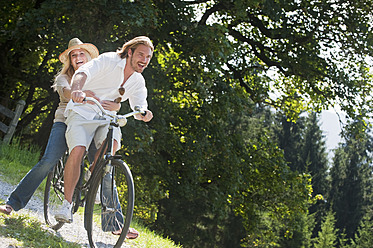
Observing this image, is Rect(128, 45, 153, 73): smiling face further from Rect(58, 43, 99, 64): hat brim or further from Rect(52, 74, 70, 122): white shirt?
Rect(58, 43, 99, 64): hat brim

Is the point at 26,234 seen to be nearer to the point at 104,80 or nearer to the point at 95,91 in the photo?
the point at 95,91

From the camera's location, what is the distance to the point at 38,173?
14.1 ft

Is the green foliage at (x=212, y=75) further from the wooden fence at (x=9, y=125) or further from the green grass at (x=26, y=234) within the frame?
the green grass at (x=26, y=234)

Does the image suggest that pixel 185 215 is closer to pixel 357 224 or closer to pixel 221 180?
pixel 221 180

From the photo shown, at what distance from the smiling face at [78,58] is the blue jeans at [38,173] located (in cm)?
87

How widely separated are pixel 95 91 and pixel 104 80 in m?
0.13

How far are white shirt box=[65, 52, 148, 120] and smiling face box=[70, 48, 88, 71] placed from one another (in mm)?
795

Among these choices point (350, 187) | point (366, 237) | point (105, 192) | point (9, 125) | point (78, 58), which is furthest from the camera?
point (350, 187)

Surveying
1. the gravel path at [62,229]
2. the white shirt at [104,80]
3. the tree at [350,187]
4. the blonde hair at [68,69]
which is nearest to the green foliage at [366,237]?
the tree at [350,187]

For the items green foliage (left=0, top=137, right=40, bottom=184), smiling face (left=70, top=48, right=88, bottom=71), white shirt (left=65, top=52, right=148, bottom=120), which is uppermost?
smiling face (left=70, top=48, right=88, bottom=71)

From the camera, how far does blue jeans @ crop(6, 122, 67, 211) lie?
426cm

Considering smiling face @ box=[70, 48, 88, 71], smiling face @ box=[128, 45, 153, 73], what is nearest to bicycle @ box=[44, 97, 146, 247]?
smiling face @ box=[128, 45, 153, 73]

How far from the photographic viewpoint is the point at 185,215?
27750mm

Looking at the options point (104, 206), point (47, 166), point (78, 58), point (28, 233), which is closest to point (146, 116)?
point (104, 206)
